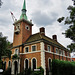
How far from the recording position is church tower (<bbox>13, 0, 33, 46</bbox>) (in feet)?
93.4

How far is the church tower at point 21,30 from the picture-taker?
1121 inches

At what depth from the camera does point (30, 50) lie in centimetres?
2556

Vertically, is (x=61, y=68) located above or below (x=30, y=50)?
below

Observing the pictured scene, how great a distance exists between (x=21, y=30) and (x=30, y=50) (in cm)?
679

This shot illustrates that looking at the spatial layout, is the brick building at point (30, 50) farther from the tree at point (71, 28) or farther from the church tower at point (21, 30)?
the tree at point (71, 28)

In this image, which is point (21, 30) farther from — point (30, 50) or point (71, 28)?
point (71, 28)

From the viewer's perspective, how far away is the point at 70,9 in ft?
43.1

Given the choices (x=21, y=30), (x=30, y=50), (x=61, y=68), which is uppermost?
(x=21, y=30)

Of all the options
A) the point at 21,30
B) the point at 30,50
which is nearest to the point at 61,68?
the point at 30,50

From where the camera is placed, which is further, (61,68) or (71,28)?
(61,68)

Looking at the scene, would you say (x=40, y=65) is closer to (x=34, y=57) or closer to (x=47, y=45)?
(x=34, y=57)

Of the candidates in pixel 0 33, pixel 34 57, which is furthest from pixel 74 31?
pixel 0 33

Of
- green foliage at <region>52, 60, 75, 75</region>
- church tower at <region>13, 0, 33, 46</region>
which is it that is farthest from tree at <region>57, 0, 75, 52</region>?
church tower at <region>13, 0, 33, 46</region>

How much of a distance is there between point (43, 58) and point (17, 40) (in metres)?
10.3
